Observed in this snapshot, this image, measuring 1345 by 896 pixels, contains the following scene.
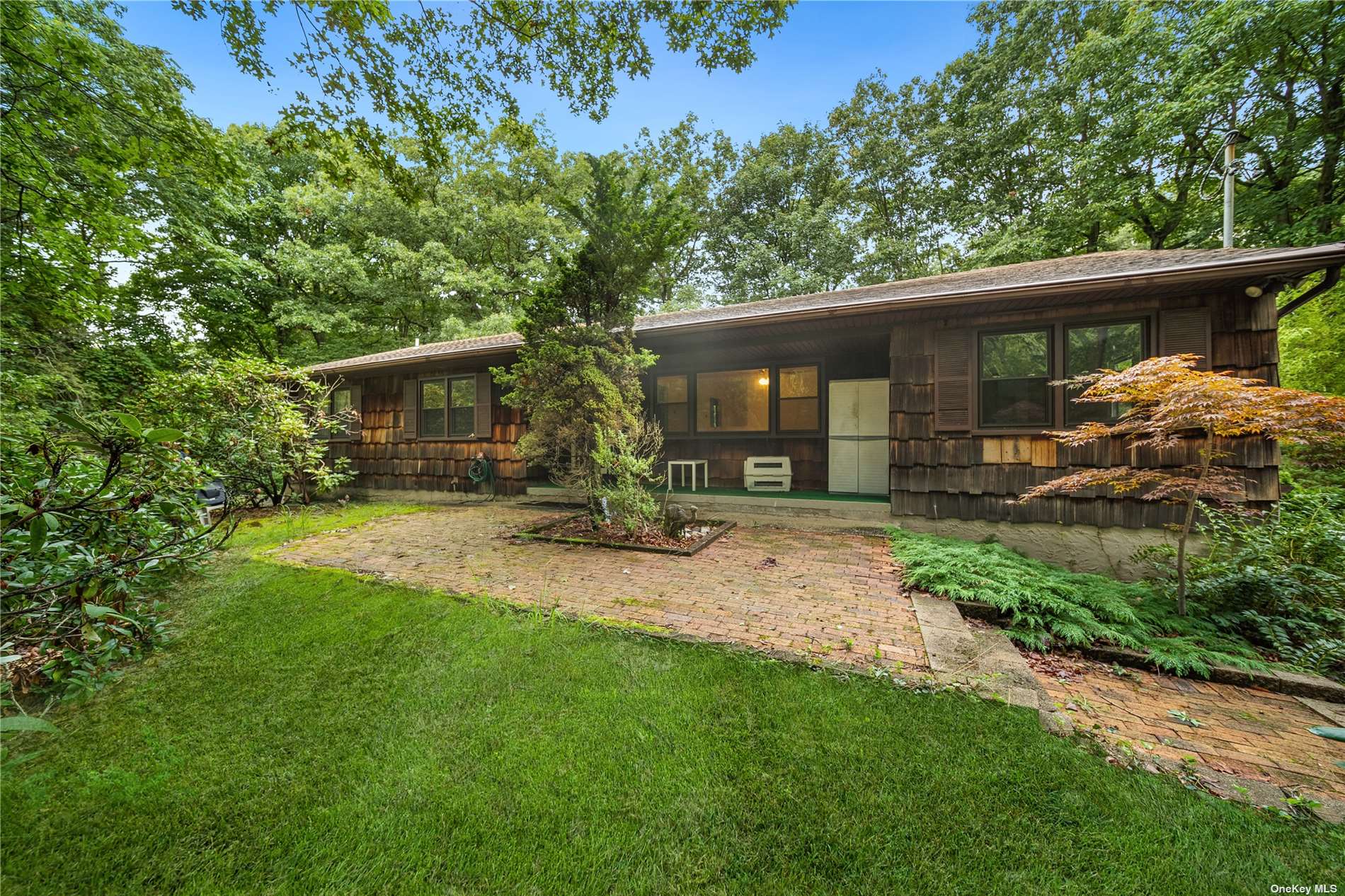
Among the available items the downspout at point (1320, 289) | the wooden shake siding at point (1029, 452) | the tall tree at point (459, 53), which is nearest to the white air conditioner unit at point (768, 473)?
the wooden shake siding at point (1029, 452)

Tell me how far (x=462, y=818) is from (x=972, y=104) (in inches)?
825

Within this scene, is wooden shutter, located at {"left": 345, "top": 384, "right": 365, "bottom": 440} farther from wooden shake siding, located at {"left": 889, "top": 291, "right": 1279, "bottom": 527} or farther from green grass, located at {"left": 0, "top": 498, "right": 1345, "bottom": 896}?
wooden shake siding, located at {"left": 889, "top": 291, "right": 1279, "bottom": 527}

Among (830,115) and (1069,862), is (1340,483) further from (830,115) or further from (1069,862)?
(830,115)

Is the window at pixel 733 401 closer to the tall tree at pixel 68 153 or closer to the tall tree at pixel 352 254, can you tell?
the tall tree at pixel 68 153

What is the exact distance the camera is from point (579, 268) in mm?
5125

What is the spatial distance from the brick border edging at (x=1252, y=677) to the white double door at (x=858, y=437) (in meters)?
4.09

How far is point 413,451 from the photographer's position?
9148 mm

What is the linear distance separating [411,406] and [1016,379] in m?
10.3

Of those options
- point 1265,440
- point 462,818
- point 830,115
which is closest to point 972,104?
point 830,115

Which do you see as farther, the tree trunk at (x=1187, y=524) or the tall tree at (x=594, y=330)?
the tall tree at (x=594, y=330)

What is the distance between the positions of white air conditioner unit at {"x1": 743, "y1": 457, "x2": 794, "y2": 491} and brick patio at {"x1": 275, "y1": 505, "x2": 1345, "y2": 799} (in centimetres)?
155

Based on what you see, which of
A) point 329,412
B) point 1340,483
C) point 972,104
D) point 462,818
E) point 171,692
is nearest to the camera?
point 462,818

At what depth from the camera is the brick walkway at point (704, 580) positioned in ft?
9.41

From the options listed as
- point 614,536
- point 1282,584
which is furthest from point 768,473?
point 1282,584
